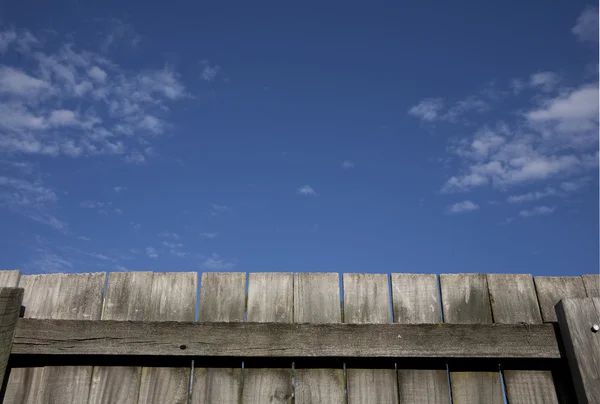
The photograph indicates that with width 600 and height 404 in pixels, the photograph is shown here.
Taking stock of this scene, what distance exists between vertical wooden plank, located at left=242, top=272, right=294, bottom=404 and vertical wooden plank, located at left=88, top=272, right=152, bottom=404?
66cm

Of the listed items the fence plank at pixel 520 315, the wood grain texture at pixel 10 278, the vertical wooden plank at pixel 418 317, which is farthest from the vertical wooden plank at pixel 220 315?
the fence plank at pixel 520 315

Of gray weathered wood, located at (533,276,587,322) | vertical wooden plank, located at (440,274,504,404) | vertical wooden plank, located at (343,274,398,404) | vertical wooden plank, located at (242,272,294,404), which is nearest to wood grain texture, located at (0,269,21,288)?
vertical wooden plank, located at (242,272,294,404)

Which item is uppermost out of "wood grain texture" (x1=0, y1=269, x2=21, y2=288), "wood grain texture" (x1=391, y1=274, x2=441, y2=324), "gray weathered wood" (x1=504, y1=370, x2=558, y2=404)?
"wood grain texture" (x1=0, y1=269, x2=21, y2=288)

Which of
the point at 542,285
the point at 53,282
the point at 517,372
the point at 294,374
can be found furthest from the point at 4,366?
the point at 542,285

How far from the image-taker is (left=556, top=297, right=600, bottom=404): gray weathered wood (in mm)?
2875

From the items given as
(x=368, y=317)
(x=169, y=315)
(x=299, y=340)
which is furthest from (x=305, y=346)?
(x=169, y=315)

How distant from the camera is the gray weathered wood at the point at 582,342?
2875 millimetres

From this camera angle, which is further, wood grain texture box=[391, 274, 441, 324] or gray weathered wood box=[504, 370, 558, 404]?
wood grain texture box=[391, 274, 441, 324]

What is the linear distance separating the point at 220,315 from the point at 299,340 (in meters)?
0.52

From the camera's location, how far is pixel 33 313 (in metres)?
3.23

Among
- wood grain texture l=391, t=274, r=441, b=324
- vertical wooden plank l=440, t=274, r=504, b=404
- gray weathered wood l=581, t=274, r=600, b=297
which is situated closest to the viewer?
vertical wooden plank l=440, t=274, r=504, b=404

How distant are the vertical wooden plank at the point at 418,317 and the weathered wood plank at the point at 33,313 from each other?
218 centimetres

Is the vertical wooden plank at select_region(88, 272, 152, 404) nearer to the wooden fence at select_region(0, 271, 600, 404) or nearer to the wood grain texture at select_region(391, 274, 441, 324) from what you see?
the wooden fence at select_region(0, 271, 600, 404)

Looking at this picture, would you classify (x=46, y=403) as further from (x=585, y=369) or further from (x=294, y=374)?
(x=585, y=369)
